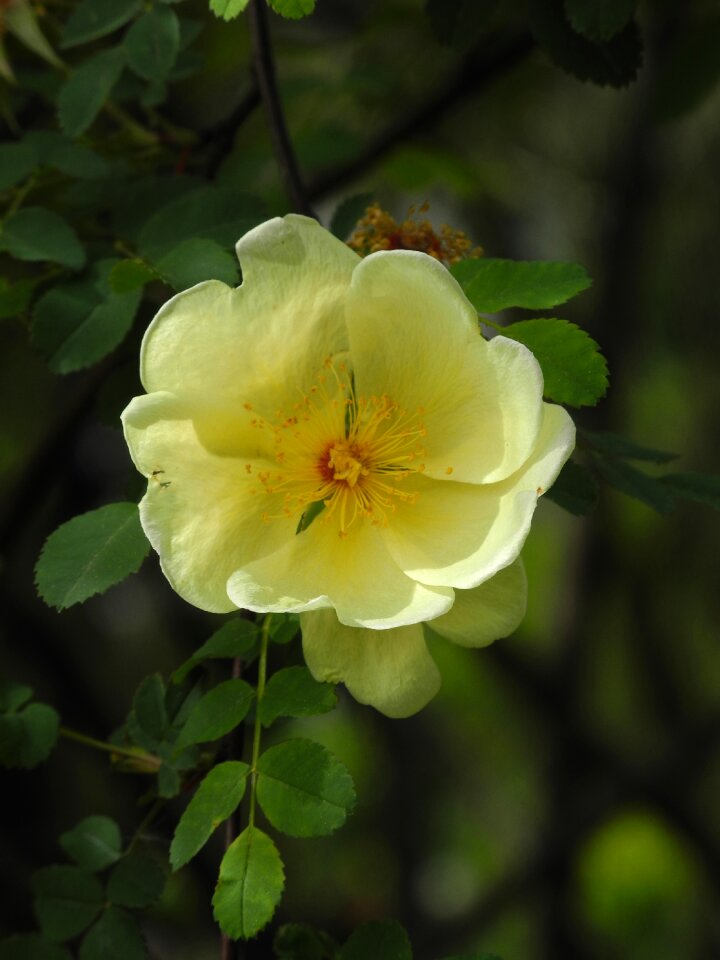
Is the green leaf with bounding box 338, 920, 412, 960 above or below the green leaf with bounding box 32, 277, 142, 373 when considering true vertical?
below

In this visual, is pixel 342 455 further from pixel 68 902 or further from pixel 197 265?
pixel 68 902

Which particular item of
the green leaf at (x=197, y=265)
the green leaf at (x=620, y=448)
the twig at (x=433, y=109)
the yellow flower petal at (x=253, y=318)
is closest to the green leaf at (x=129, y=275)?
the green leaf at (x=197, y=265)

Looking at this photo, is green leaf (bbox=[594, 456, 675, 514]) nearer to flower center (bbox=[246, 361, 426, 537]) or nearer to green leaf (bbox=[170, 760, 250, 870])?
flower center (bbox=[246, 361, 426, 537])

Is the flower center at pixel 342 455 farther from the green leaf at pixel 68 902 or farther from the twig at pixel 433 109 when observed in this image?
the twig at pixel 433 109

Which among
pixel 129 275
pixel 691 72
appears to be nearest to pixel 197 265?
pixel 129 275

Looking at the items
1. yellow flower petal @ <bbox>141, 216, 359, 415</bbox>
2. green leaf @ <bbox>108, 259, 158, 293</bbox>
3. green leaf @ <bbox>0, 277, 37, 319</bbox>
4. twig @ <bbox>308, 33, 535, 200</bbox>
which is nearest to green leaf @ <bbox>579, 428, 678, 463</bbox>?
yellow flower petal @ <bbox>141, 216, 359, 415</bbox>

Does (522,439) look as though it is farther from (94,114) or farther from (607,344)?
(607,344)

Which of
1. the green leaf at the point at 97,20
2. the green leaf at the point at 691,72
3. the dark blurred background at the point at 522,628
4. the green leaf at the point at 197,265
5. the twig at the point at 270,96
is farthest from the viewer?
the dark blurred background at the point at 522,628
